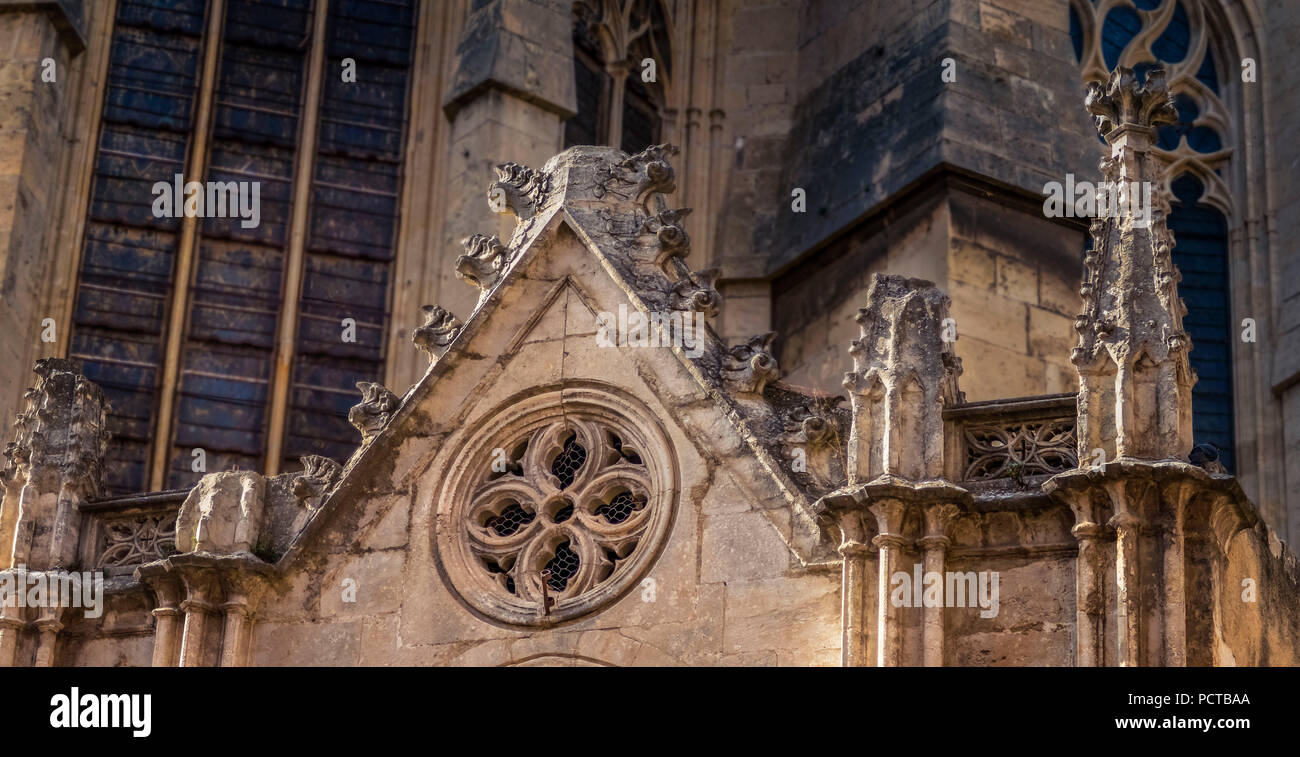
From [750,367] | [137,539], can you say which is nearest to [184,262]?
[137,539]

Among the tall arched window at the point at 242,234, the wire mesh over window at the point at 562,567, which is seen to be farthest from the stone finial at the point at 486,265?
the tall arched window at the point at 242,234

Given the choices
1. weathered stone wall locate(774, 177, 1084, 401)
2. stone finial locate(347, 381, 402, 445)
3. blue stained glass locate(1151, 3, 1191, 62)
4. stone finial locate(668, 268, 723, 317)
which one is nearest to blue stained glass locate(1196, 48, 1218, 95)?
blue stained glass locate(1151, 3, 1191, 62)

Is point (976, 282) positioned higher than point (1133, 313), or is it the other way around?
point (976, 282)

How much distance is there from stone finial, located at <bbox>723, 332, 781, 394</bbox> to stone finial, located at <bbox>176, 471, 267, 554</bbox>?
280 cm

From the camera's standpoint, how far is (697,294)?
16297 millimetres

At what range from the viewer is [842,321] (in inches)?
859

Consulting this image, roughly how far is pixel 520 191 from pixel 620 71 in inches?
262

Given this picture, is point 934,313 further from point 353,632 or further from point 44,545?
point 44,545

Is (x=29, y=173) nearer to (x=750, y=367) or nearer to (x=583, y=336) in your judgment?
(x=583, y=336)

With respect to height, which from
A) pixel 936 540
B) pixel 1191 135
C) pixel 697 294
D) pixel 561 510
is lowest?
pixel 936 540

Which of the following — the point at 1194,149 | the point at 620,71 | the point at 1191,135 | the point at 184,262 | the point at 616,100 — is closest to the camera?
the point at 184,262

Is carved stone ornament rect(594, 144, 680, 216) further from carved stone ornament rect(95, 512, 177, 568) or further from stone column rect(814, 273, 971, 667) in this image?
carved stone ornament rect(95, 512, 177, 568)

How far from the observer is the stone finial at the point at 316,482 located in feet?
54.4
